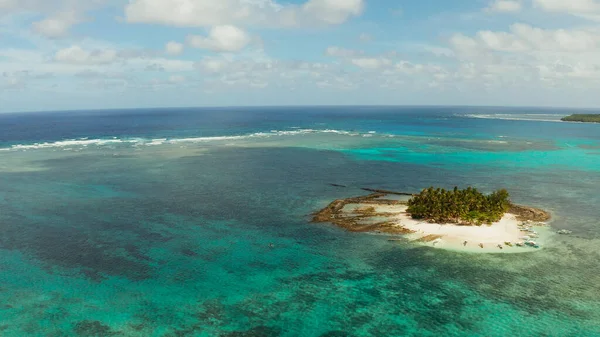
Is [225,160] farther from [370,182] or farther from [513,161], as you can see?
[513,161]

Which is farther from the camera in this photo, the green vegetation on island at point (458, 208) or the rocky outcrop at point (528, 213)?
the rocky outcrop at point (528, 213)

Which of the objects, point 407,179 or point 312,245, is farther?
point 407,179

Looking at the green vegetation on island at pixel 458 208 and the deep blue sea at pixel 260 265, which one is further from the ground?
the green vegetation on island at pixel 458 208

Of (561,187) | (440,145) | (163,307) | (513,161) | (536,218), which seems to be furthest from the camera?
(440,145)

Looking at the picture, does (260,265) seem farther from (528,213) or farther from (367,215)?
(528,213)

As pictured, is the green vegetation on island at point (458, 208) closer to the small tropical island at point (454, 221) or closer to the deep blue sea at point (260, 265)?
the small tropical island at point (454, 221)

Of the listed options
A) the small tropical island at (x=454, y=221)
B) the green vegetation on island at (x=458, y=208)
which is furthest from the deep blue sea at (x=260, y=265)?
the green vegetation on island at (x=458, y=208)

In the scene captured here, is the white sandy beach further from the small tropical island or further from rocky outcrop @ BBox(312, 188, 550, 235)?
rocky outcrop @ BBox(312, 188, 550, 235)

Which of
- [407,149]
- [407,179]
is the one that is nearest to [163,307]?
[407,179]
